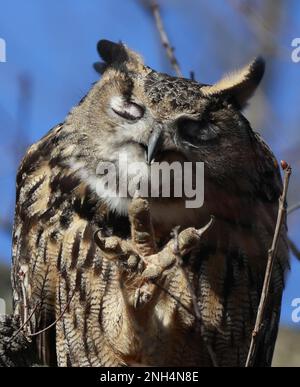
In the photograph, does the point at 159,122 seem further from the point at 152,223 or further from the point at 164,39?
the point at 164,39

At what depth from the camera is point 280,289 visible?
3.58 metres

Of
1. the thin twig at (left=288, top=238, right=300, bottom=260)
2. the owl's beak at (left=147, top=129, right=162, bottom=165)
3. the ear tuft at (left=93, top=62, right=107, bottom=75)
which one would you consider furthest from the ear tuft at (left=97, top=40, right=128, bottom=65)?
the thin twig at (left=288, top=238, right=300, bottom=260)

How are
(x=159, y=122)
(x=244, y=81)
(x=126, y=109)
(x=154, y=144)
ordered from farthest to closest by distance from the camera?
(x=244, y=81) < (x=126, y=109) < (x=159, y=122) < (x=154, y=144)

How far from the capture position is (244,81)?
3.60 m

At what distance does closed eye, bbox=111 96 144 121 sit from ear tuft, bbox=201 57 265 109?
0.38m

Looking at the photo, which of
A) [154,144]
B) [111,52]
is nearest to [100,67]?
[111,52]

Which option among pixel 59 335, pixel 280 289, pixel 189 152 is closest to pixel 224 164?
pixel 189 152

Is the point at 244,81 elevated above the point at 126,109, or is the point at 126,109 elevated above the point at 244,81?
the point at 244,81

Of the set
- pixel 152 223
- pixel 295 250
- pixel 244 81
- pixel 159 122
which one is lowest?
pixel 295 250

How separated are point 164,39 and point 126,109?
0.43 meters

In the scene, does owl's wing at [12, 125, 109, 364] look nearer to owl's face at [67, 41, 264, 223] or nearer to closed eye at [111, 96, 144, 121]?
owl's face at [67, 41, 264, 223]
